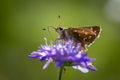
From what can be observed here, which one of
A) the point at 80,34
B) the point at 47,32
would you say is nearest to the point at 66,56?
the point at 80,34

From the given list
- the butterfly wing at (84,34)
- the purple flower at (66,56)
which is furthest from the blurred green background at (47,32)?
the purple flower at (66,56)

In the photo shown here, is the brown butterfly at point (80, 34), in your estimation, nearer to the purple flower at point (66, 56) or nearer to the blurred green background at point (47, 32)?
the purple flower at point (66, 56)

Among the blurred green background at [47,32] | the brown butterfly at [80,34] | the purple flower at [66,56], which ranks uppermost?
the blurred green background at [47,32]

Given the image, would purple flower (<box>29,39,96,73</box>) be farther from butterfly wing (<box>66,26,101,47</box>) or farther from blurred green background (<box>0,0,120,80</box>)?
blurred green background (<box>0,0,120,80</box>)

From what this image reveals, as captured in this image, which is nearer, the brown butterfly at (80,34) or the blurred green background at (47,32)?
the brown butterfly at (80,34)

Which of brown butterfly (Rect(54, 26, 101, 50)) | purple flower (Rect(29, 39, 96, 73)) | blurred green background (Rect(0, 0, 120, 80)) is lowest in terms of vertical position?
purple flower (Rect(29, 39, 96, 73))

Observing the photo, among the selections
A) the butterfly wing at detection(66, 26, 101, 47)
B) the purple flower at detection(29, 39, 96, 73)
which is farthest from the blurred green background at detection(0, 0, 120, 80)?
the purple flower at detection(29, 39, 96, 73)

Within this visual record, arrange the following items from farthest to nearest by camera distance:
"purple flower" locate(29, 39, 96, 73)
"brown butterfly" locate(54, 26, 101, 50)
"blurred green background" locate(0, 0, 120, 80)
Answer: "blurred green background" locate(0, 0, 120, 80)
"brown butterfly" locate(54, 26, 101, 50)
"purple flower" locate(29, 39, 96, 73)
